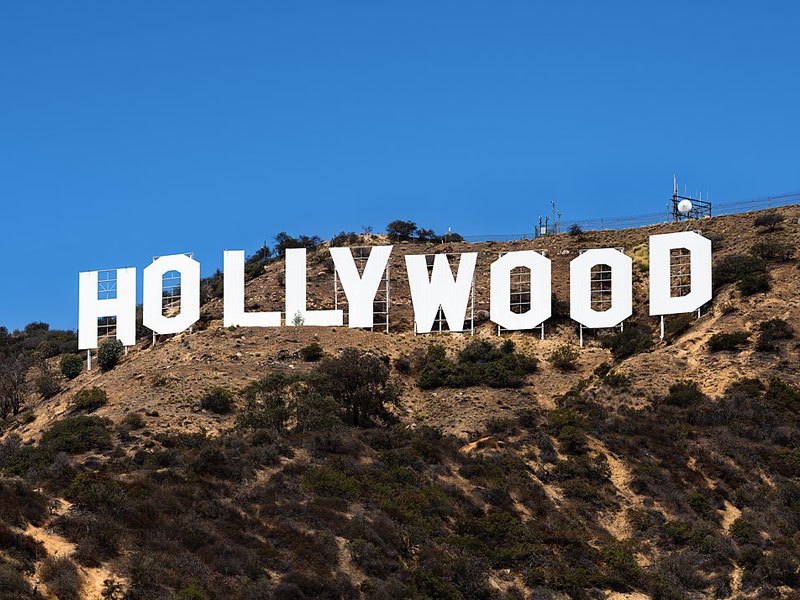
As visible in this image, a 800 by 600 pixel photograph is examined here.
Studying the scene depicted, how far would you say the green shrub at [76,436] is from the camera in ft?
164

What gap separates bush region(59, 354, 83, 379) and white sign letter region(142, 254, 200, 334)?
478 centimetres

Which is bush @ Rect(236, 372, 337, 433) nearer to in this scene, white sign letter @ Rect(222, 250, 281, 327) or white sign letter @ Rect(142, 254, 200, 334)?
white sign letter @ Rect(222, 250, 281, 327)

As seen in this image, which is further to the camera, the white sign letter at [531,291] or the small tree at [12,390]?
the white sign letter at [531,291]

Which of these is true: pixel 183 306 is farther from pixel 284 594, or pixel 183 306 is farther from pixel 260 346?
pixel 284 594

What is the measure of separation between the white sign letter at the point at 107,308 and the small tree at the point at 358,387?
15.1 metres

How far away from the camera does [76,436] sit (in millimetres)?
51062

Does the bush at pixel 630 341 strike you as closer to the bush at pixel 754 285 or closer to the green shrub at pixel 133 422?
the bush at pixel 754 285

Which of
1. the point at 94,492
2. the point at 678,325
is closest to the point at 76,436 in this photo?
the point at 94,492

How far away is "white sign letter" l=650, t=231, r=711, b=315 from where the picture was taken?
66.0 m

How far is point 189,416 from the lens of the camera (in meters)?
56.6

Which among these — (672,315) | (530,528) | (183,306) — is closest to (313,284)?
(183,306)

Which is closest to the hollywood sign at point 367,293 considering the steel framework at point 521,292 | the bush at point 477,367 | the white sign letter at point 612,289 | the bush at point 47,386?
the white sign letter at point 612,289

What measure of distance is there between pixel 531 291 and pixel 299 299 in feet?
41.2

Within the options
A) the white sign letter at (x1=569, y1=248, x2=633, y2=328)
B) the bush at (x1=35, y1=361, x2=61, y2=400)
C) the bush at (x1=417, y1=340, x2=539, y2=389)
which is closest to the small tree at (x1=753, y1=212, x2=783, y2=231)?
the white sign letter at (x1=569, y1=248, x2=633, y2=328)
